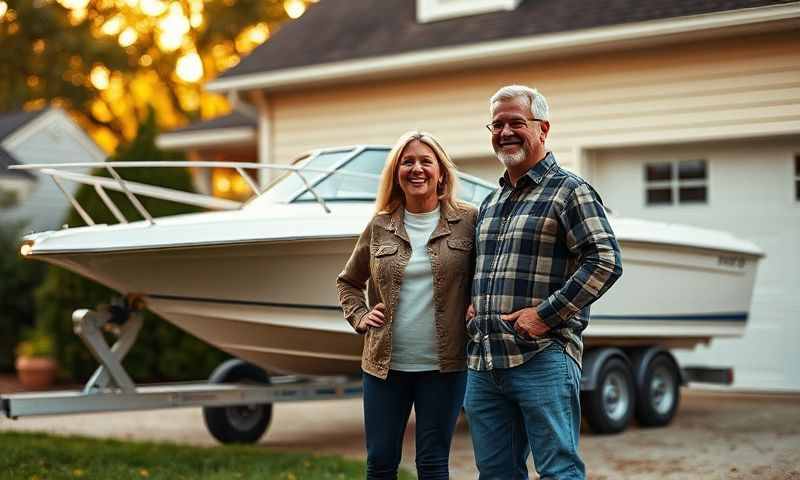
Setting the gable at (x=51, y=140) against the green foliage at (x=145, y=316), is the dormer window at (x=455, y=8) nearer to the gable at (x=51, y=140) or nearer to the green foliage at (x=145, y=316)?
the green foliage at (x=145, y=316)

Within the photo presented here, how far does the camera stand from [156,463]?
683 cm

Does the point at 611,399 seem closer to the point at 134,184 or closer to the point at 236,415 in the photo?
the point at 236,415

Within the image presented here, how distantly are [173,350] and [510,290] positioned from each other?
8621mm

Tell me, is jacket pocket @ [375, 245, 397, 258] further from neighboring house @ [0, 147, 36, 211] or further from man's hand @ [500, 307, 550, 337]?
neighboring house @ [0, 147, 36, 211]

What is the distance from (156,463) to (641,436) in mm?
3864

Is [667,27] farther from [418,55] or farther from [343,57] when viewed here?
[343,57]

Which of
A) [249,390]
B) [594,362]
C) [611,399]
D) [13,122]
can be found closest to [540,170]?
[249,390]

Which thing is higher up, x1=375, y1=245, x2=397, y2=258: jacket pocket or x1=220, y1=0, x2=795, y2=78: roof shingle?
x1=220, y1=0, x2=795, y2=78: roof shingle

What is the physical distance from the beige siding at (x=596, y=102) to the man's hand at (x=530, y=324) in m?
5.29

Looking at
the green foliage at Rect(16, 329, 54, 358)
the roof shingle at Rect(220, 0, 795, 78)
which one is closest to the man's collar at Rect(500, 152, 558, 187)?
the roof shingle at Rect(220, 0, 795, 78)

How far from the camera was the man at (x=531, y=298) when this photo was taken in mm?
3771

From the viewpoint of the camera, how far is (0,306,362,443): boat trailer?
6614 mm

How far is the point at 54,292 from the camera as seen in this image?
40.6ft

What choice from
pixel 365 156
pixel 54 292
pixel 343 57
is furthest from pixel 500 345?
pixel 54 292
